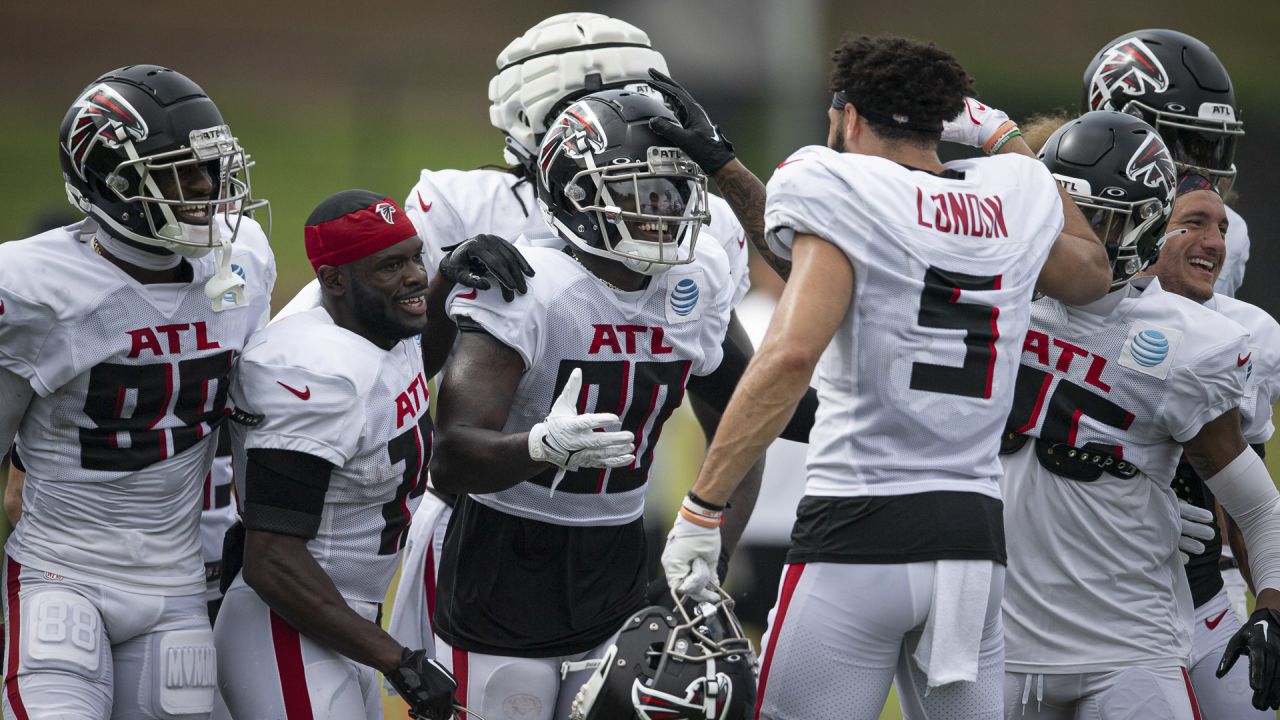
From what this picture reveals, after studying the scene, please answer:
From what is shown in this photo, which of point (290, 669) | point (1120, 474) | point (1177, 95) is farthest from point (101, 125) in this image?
point (1177, 95)

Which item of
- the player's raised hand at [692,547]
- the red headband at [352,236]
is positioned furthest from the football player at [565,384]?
the player's raised hand at [692,547]

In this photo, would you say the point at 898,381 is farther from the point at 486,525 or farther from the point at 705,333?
the point at 486,525

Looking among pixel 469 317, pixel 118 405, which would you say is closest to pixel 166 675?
pixel 118 405

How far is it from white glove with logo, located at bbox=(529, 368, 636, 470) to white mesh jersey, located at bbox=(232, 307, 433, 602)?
394 mm

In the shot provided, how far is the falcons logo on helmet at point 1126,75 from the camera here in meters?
4.32

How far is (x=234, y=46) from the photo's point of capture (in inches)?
520

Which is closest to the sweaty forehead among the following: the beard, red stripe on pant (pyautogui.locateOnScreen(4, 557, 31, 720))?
the beard

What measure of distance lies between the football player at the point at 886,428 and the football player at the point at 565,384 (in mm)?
487

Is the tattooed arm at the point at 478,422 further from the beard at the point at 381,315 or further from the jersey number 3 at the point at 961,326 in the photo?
the jersey number 3 at the point at 961,326

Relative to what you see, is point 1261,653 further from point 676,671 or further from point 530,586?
point 530,586

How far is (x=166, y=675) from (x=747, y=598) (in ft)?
Result: 14.7

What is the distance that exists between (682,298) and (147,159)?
1245mm

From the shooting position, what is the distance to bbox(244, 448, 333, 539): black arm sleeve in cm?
305

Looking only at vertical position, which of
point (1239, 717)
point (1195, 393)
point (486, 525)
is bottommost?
point (1239, 717)
